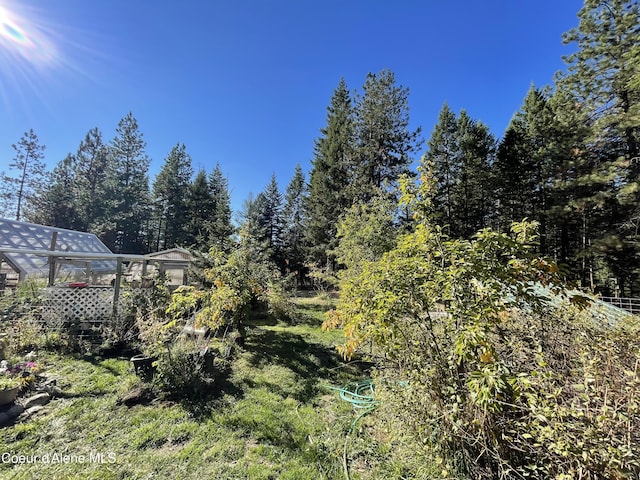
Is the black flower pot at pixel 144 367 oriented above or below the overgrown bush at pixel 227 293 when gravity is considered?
below

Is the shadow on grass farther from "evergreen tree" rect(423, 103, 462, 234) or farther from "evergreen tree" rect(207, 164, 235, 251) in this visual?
"evergreen tree" rect(423, 103, 462, 234)

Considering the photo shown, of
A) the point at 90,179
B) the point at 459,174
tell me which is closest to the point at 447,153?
the point at 459,174

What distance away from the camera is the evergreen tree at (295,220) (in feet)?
74.4

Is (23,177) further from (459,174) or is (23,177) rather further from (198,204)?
(459,174)

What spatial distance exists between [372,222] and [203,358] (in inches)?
204

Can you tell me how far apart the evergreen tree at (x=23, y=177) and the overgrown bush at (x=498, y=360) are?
34.6 metres

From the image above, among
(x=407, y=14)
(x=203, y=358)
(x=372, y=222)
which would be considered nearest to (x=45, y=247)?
(x=203, y=358)

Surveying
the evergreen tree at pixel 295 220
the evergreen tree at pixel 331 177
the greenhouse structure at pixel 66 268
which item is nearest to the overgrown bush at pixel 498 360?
the greenhouse structure at pixel 66 268

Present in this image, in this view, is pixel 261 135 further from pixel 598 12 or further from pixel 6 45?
pixel 598 12

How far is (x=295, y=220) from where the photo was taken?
25.5m

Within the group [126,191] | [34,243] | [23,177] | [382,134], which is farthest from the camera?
[126,191]

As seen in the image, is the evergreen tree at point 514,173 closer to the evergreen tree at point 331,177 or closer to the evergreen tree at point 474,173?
the evergreen tree at point 474,173

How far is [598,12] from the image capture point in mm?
9758

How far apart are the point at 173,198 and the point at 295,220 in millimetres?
12001
